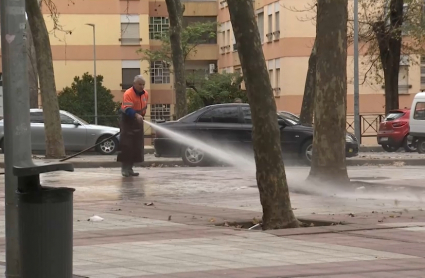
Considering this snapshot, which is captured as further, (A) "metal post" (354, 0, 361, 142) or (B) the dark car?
(A) "metal post" (354, 0, 361, 142)

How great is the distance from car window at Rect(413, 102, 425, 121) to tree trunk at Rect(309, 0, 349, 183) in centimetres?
1992

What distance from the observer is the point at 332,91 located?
687 inches

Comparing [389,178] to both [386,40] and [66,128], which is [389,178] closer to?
[66,128]

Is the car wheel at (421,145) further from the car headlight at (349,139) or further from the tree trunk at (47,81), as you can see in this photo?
the tree trunk at (47,81)

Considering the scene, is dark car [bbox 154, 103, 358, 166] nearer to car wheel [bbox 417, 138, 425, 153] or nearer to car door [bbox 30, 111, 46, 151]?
car door [bbox 30, 111, 46, 151]

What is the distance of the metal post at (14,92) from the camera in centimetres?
723

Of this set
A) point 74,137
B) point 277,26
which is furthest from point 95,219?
point 277,26

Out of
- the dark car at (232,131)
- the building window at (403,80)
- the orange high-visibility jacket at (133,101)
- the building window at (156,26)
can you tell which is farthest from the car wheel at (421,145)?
the building window at (156,26)

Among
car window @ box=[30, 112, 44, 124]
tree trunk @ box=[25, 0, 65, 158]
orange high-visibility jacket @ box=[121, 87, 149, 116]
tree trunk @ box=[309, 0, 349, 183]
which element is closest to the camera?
tree trunk @ box=[309, 0, 349, 183]

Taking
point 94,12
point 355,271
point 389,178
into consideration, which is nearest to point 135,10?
point 94,12

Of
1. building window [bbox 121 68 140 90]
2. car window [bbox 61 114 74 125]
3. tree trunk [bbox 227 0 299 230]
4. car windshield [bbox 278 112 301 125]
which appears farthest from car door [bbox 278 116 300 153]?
building window [bbox 121 68 140 90]

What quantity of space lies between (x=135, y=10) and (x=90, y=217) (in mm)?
63424

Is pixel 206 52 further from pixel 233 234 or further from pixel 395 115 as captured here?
pixel 233 234

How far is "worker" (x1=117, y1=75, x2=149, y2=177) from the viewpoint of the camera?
20.2 m
